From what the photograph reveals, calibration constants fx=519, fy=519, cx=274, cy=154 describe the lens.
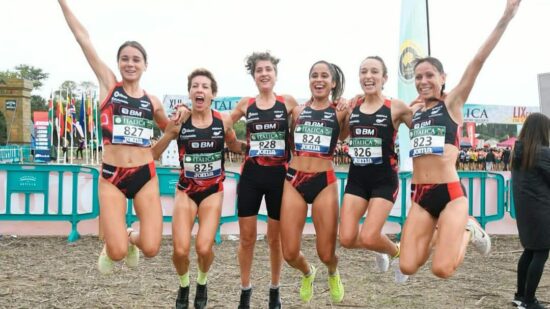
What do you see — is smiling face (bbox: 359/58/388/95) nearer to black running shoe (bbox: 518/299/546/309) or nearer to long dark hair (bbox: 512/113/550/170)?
long dark hair (bbox: 512/113/550/170)

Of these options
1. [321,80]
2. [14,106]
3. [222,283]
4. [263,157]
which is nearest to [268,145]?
[263,157]

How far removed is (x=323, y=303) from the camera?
5.89 metres

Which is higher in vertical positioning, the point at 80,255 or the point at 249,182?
the point at 249,182

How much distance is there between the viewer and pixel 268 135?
5137 millimetres

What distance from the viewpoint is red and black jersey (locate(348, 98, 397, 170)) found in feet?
16.1

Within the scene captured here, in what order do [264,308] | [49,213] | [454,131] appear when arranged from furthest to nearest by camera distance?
[49,213] < [264,308] < [454,131]

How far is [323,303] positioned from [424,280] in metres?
1.77

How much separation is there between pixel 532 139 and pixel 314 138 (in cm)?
237

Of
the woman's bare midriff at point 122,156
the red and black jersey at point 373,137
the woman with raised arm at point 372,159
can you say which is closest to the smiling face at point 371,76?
the woman with raised arm at point 372,159

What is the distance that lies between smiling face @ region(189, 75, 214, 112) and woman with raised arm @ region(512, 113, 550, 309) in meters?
3.34

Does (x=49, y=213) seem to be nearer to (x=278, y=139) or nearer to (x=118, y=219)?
(x=118, y=219)

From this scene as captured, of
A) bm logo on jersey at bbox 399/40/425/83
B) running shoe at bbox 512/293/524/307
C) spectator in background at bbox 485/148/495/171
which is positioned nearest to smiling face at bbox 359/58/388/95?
running shoe at bbox 512/293/524/307

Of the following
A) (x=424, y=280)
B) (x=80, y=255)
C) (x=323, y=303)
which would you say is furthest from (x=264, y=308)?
(x=80, y=255)

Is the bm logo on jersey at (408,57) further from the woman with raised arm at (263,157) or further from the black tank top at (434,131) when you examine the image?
the black tank top at (434,131)
